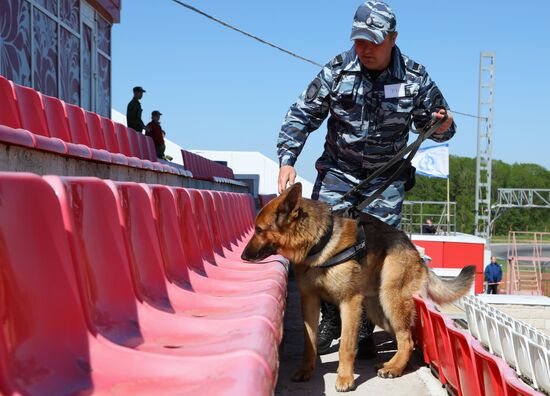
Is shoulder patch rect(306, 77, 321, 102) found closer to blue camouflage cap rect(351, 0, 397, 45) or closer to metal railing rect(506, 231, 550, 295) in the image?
blue camouflage cap rect(351, 0, 397, 45)

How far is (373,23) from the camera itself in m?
3.56

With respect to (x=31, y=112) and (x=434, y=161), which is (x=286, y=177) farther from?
(x=434, y=161)

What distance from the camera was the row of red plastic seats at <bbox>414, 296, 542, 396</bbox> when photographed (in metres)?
2.36

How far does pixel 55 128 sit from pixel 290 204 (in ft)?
8.32

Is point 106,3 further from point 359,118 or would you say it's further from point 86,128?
point 359,118

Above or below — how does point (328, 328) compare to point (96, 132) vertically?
below

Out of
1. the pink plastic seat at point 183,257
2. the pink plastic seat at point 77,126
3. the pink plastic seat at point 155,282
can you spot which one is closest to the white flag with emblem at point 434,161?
the pink plastic seat at point 77,126

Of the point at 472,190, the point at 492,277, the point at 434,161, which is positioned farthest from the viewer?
the point at 472,190

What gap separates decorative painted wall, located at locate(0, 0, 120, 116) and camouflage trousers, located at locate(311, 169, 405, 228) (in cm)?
532

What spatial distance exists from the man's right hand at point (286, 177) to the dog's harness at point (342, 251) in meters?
0.37

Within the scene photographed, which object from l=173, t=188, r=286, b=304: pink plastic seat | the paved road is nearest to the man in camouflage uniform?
l=173, t=188, r=286, b=304: pink plastic seat

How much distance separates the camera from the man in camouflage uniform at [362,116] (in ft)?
12.6

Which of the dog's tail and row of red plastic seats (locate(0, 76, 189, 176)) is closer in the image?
row of red plastic seats (locate(0, 76, 189, 176))

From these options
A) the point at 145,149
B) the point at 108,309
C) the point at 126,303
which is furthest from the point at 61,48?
the point at 108,309
